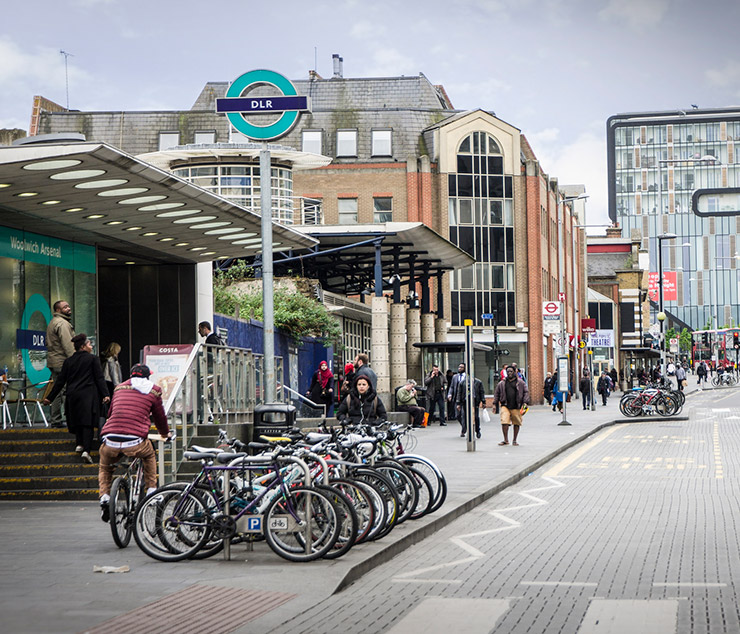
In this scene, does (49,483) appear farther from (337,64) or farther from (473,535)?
(337,64)

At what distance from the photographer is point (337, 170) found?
62125 mm

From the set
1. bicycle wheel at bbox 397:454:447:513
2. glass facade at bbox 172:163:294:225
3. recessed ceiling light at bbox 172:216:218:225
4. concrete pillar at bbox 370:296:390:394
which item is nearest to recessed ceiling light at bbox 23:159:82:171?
recessed ceiling light at bbox 172:216:218:225

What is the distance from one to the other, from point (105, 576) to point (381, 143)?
5448 centimetres

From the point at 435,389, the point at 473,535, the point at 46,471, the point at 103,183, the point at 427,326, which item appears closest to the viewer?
the point at 473,535

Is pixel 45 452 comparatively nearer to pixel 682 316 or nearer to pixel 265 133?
pixel 265 133

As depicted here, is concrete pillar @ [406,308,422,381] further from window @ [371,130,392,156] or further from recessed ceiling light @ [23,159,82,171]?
recessed ceiling light @ [23,159,82,171]

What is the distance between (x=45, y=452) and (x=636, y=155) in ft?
522

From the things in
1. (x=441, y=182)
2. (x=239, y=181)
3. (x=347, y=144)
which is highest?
(x=347, y=144)

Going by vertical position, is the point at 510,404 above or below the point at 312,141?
below

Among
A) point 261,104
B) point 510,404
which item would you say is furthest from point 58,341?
point 510,404

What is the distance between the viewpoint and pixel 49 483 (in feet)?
51.5

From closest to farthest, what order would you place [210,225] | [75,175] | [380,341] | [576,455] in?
[75,175], [210,225], [576,455], [380,341]

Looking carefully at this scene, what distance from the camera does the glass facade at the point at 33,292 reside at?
62.0ft

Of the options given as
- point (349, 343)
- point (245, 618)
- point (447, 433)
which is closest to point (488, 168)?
point (349, 343)
